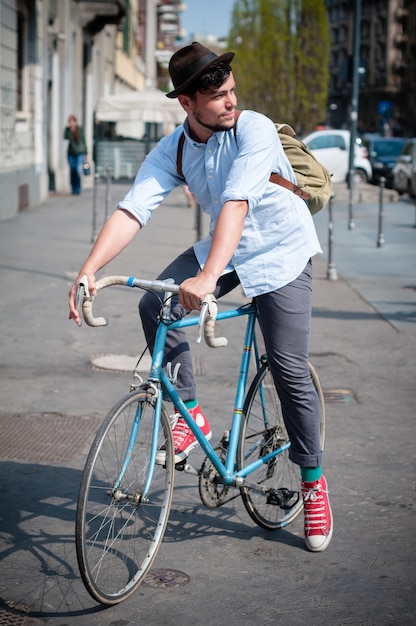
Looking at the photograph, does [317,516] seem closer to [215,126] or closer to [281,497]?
[281,497]

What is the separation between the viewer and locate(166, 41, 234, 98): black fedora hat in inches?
141

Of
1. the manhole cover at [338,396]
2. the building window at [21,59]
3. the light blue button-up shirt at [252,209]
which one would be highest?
the building window at [21,59]

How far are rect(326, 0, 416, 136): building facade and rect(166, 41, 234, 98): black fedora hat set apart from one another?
286 feet

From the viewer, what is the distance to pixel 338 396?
6.64 metres

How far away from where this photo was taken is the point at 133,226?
12.5 feet

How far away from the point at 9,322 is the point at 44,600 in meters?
5.49

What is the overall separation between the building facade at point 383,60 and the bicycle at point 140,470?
8689cm

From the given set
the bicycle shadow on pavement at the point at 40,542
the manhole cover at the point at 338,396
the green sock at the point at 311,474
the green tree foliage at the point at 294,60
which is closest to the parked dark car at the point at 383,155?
the green tree foliage at the point at 294,60

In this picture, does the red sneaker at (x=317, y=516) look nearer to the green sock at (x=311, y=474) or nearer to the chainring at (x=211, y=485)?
the green sock at (x=311, y=474)

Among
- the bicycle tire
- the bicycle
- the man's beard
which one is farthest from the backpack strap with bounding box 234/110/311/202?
the bicycle tire

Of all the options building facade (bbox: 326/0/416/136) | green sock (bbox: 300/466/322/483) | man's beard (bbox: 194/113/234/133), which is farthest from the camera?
building facade (bbox: 326/0/416/136)

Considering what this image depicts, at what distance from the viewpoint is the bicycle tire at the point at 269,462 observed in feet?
13.8

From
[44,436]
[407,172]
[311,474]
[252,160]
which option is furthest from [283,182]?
[407,172]

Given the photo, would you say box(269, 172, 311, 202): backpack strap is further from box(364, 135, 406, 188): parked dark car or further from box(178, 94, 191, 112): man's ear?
box(364, 135, 406, 188): parked dark car
